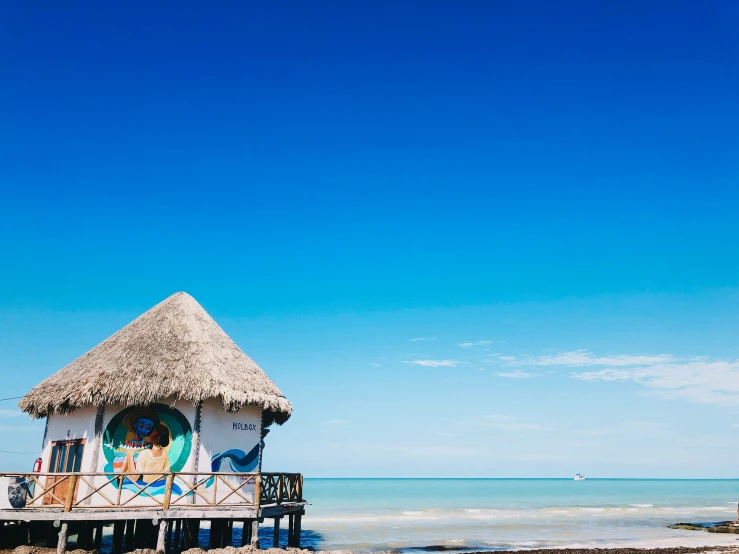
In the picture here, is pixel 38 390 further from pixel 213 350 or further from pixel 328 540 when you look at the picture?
pixel 328 540

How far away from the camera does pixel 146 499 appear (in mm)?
16234

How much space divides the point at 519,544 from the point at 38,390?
23.3 meters

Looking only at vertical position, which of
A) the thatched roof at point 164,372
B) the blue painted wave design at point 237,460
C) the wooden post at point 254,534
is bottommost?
the wooden post at point 254,534

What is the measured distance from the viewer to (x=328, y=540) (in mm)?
31969

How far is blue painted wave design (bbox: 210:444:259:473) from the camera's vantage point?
676 inches

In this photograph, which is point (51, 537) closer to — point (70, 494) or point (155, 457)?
point (70, 494)

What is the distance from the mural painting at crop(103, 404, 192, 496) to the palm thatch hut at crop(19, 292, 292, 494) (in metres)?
0.03

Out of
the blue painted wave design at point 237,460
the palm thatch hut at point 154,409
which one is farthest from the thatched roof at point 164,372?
the blue painted wave design at point 237,460

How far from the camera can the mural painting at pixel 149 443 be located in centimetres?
1653

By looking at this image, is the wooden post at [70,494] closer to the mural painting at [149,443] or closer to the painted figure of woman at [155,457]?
the mural painting at [149,443]

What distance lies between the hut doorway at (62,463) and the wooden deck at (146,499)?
0.04 meters

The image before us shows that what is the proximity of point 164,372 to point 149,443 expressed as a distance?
1.95 m

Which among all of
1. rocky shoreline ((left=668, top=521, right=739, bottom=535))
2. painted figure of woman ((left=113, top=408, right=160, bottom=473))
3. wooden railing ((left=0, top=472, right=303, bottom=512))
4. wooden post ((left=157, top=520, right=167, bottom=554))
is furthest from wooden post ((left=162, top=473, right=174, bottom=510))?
rocky shoreline ((left=668, top=521, right=739, bottom=535))

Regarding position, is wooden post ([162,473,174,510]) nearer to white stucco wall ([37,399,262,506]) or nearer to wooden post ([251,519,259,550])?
white stucco wall ([37,399,262,506])
